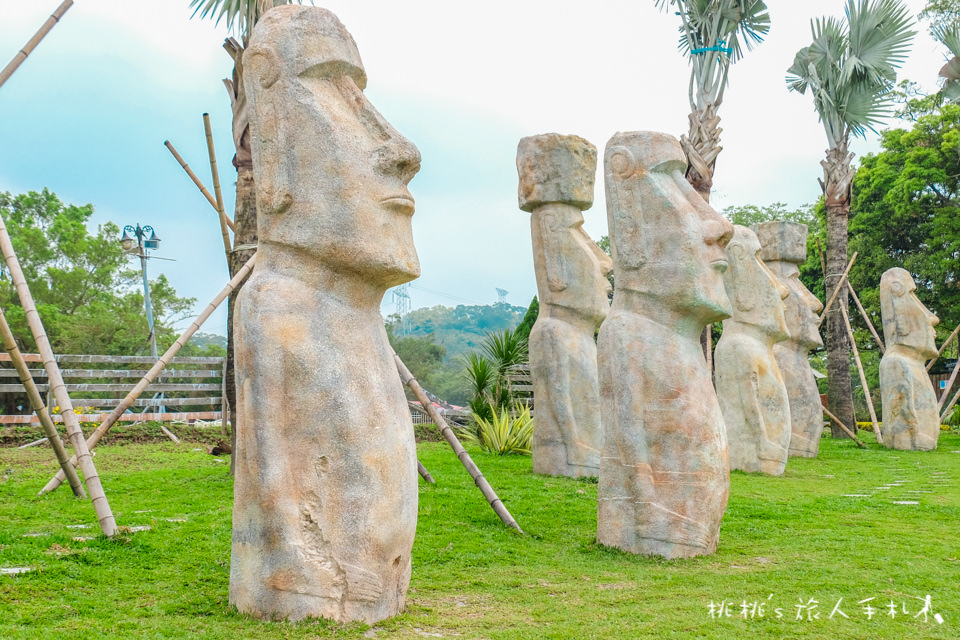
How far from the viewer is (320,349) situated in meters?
4.46

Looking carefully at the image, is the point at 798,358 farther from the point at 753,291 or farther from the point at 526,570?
the point at 526,570

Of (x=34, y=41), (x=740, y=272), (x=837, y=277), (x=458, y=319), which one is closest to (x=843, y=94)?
(x=837, y=277)

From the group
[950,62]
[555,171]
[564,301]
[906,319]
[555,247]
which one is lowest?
[564,301]

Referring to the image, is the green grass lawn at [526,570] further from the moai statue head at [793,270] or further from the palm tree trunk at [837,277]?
the palm tree trunk at [837,277]

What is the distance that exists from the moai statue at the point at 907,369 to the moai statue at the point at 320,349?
1389 cm

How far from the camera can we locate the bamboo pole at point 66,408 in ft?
19.6

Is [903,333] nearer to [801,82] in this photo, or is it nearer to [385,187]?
[801,82]

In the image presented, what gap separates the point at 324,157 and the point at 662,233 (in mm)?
3068

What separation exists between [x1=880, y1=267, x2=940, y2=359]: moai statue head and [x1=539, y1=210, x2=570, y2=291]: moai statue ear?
26.8 ft

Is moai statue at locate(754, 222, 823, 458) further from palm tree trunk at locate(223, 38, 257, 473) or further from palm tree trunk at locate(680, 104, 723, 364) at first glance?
palm tree trunk at locate(223, 38, 257, 473)

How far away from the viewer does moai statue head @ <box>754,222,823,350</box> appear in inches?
572

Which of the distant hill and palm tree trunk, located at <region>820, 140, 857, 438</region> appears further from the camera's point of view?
the distant hill

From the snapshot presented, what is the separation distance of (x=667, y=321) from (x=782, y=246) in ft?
30.2

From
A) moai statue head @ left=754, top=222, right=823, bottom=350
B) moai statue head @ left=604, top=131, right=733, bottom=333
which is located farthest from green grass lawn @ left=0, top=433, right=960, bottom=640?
moai statue head @ left=754, top=222, right=823, bottom=350
